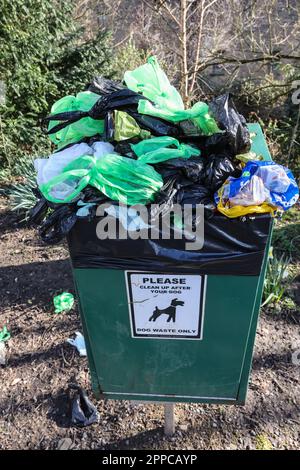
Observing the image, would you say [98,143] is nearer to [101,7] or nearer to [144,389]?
[144,389]

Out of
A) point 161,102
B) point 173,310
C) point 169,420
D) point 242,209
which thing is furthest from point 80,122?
point 169,420

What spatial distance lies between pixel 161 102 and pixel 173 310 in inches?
36.4

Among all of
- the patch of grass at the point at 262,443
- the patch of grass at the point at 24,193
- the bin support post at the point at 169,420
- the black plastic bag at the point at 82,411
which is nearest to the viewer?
the bin support post at the point at 169,420

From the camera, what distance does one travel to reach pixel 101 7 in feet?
26.1

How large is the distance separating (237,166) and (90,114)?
66cm

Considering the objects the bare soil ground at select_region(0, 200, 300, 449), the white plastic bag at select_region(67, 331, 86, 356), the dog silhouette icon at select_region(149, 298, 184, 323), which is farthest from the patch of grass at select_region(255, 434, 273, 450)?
the white plastic bag at select_region(67, 331, 86, 356)

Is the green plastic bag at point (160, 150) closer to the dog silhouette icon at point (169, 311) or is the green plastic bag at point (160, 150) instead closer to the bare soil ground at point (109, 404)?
the dog silhouette icon at point (169, 311)

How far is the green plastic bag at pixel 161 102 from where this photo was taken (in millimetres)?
1556

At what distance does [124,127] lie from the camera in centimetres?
155

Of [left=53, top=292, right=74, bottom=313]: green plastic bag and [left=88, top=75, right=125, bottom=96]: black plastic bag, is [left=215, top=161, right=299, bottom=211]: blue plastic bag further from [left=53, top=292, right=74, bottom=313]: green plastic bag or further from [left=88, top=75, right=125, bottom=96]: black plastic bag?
[left=53, top=292, right=74, bottom=313]: green plastic bag

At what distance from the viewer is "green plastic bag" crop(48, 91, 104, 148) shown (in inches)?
68.0

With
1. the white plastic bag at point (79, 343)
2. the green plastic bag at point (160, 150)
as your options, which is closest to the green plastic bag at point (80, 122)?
the green plastic bag at point (160, 150)

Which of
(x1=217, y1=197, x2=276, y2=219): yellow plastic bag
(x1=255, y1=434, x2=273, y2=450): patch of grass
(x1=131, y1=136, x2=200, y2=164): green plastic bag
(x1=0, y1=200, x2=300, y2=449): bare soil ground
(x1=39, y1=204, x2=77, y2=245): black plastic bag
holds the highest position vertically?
(x1=131, y1=136, x2=200, y2=164): green plastic bag
